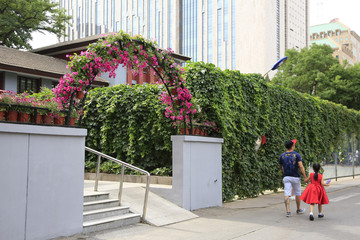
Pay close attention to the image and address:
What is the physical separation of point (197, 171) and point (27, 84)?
2111 centimetres

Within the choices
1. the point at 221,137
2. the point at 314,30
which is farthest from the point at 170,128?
the point at 314,30

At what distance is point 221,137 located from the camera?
1156 centimetres

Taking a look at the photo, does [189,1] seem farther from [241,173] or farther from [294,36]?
[241,173]

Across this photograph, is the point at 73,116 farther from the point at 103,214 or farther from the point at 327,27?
the point at 327,27

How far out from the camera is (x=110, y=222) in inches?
300

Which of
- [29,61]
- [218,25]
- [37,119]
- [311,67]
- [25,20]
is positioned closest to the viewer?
[37,119]

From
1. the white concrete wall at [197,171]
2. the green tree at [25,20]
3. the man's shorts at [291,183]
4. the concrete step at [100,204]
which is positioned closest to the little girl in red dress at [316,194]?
the man's shorts at [291,183]

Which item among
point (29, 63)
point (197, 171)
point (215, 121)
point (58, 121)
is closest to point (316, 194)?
point (197, 171)

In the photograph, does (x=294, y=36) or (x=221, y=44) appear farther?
(x=294, y=36)

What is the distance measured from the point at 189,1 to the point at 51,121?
89.6m

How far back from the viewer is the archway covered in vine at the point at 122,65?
7738 mm

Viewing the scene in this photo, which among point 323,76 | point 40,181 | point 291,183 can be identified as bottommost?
point 291,183

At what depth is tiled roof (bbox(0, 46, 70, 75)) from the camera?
26375 mm

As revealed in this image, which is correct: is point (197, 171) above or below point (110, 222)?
above
